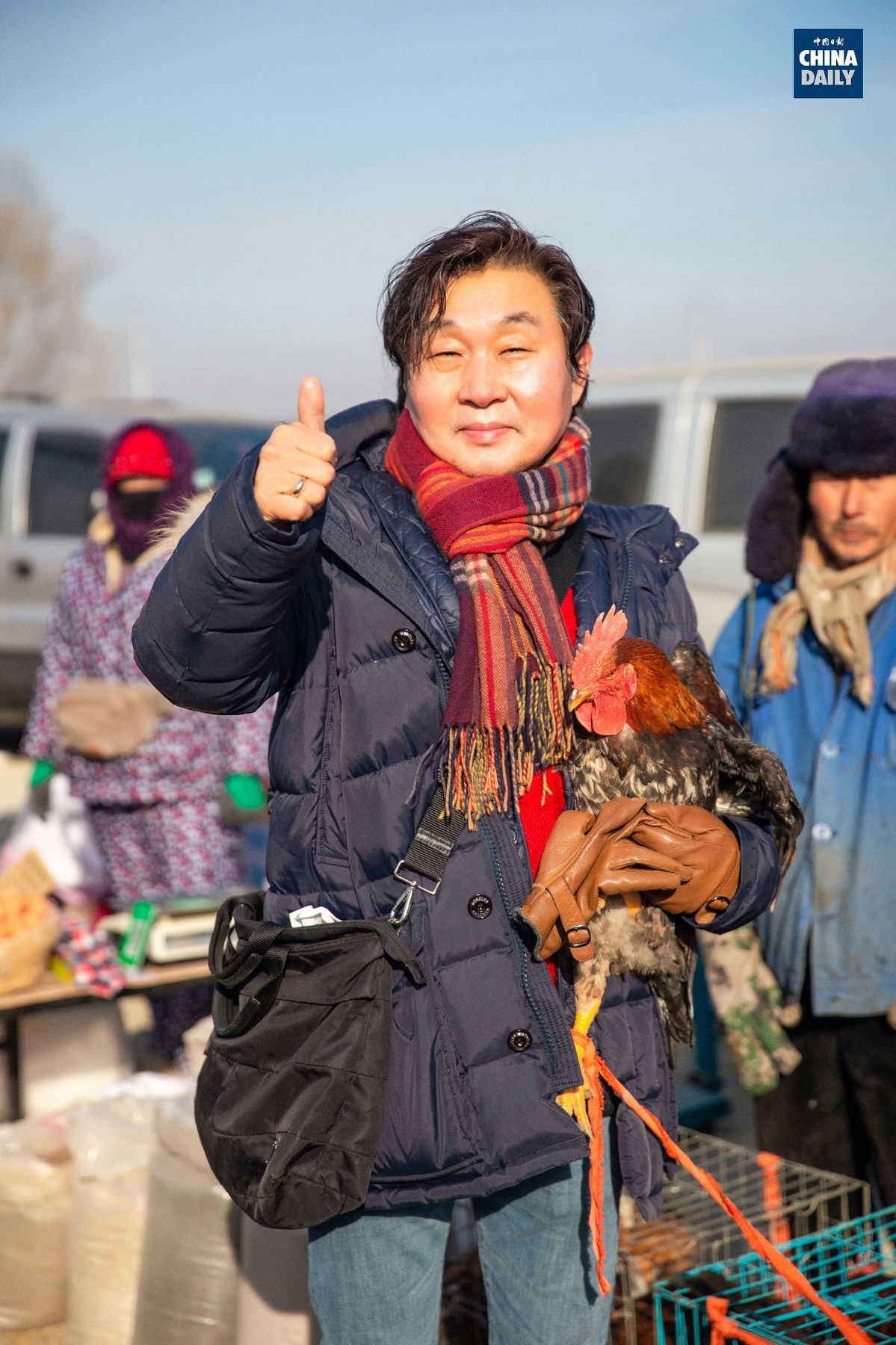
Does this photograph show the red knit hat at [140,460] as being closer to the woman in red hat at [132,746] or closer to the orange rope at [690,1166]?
the woman in red hat at [132,746]

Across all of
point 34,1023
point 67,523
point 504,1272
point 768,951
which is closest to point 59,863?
point 34,1023

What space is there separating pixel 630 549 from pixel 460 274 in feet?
1.77

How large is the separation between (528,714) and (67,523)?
808cm

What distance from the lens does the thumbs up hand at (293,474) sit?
1585 millimetres

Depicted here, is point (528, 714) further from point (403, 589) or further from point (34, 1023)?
point (34, 1023)

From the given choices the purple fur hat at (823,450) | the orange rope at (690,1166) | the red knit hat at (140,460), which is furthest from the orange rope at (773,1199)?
the red knit hat at (140,460)

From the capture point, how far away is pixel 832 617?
293 centimetres

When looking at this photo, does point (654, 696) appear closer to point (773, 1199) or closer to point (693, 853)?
point (693, 853)

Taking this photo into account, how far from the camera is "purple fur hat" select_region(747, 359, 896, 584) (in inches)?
115

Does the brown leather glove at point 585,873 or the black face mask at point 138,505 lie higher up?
the black face mask at point 138,505

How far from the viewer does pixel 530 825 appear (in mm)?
1917

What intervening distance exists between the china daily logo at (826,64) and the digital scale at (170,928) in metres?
2.81

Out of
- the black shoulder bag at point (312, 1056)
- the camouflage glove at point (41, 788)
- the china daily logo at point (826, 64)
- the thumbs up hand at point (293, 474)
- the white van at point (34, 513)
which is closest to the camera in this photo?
the thumbs up hand at point (293, 474)

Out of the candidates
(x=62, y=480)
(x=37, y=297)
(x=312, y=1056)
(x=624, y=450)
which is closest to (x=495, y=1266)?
(x=312, y=1056)
